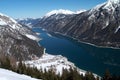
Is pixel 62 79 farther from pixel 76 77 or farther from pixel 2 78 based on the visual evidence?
pixel 2 78

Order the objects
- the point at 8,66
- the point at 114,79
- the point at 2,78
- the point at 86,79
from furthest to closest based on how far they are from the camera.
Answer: the point at 8,66 < the point at 86,79 < the point at 114,79 < the point at 2,78

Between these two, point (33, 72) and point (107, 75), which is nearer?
point (107, 75)

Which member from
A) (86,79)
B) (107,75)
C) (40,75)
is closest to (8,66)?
(40,75)

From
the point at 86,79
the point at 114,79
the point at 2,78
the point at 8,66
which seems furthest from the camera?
the point at 8,66

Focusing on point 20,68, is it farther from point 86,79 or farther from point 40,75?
point 86,79

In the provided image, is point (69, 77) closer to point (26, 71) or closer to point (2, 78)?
point (26, 71)

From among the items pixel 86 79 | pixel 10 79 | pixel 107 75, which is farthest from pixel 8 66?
pixel 10 79

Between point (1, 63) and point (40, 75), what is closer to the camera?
point (40, 75)

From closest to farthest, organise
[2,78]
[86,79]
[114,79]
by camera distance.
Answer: [2,78], [114,79], [86,79]

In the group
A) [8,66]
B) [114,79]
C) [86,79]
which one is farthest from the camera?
[8,66]
